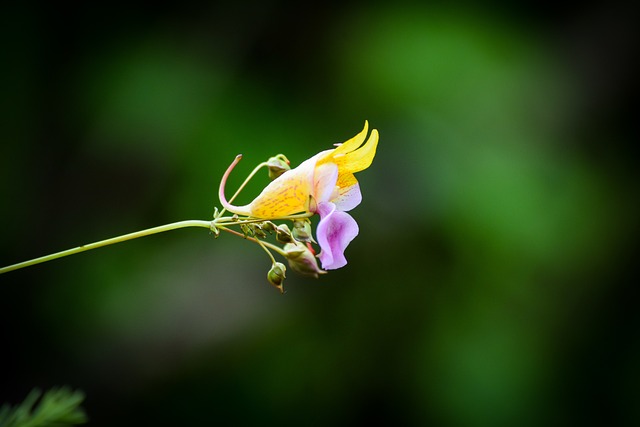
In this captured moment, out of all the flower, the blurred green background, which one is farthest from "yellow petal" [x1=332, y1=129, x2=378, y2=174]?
the blurred green background

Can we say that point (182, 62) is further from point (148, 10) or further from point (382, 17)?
point (382, 17)

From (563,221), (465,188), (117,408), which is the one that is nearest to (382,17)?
(465,188)

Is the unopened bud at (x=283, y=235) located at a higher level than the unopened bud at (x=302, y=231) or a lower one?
lower

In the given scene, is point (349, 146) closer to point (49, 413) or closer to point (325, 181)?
point (325, 181)

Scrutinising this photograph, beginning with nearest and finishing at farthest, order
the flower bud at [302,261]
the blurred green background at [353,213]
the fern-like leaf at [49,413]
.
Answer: the fern-like leaf at [49,413] → the flower bud at [302,261] → the blurred green background at [353,213]

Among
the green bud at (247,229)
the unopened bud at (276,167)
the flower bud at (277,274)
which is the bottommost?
the flower bud at (277,274)

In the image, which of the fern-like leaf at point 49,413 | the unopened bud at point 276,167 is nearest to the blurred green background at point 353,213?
the unopened bud at point 276,167

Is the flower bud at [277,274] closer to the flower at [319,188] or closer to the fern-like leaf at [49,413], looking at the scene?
the flower at [319,188]

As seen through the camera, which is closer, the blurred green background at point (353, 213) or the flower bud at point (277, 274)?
the flower bud at point (277, 274)
